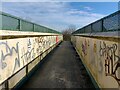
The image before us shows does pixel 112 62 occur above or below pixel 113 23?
below

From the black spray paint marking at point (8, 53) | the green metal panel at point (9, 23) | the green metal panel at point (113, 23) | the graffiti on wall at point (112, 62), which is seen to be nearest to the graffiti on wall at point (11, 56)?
the black spray paint marking at point (8, 53)

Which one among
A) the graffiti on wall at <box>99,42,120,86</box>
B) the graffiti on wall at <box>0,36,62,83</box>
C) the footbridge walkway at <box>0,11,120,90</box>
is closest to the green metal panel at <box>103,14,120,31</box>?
the footbridge walkway at <box>0,11,120,90</box>

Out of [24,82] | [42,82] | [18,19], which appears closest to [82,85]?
[42,82]

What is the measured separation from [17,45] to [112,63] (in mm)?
3196

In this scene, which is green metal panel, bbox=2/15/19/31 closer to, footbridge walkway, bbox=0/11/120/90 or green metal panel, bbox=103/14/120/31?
footbridge walkway, bbox=0/11/120/90

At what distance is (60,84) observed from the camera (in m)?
7.81

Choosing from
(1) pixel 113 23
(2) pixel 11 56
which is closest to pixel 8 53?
(2) pixel 11 56

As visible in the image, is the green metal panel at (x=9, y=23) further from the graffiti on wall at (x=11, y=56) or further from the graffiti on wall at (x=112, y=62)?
the graffiti on wall at (x=112, y=62)

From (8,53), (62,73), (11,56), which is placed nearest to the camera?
(8,53)

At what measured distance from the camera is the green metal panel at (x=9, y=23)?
23.9 ft

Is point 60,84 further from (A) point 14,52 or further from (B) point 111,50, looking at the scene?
(B) point 111,50

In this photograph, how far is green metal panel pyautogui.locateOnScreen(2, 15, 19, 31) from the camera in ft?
23.9

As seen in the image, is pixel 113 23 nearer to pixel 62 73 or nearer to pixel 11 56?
pixel 11 56

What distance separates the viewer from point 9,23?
26.2ft
